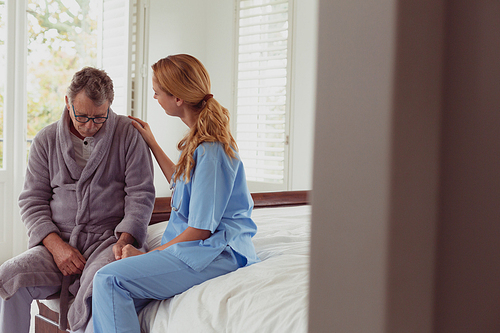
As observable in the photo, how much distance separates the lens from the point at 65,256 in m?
1.51

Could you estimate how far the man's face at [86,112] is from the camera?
162cm

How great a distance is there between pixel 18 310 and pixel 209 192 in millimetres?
764

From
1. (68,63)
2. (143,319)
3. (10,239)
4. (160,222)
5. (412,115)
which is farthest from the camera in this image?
(68,63)

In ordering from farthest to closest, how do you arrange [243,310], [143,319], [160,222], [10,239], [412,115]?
[10,239], [160,222], [143,319], [243,310], [412,115]

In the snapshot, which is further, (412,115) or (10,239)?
(10,239)

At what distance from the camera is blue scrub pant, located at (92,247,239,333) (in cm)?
122

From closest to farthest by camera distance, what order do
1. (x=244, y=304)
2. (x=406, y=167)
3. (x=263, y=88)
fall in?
(x=406, y=167) < (x=244, y=304) < (x=263, y=88)

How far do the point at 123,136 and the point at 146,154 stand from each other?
0.11m

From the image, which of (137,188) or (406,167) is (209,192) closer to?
(137,188)

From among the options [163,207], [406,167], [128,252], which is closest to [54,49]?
[163,207]

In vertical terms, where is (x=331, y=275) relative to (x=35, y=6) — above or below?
below

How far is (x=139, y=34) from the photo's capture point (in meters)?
4.06

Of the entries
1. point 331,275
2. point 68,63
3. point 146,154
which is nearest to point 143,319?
point 146,154

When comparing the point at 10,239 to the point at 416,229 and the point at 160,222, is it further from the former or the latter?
the point at 416,229
